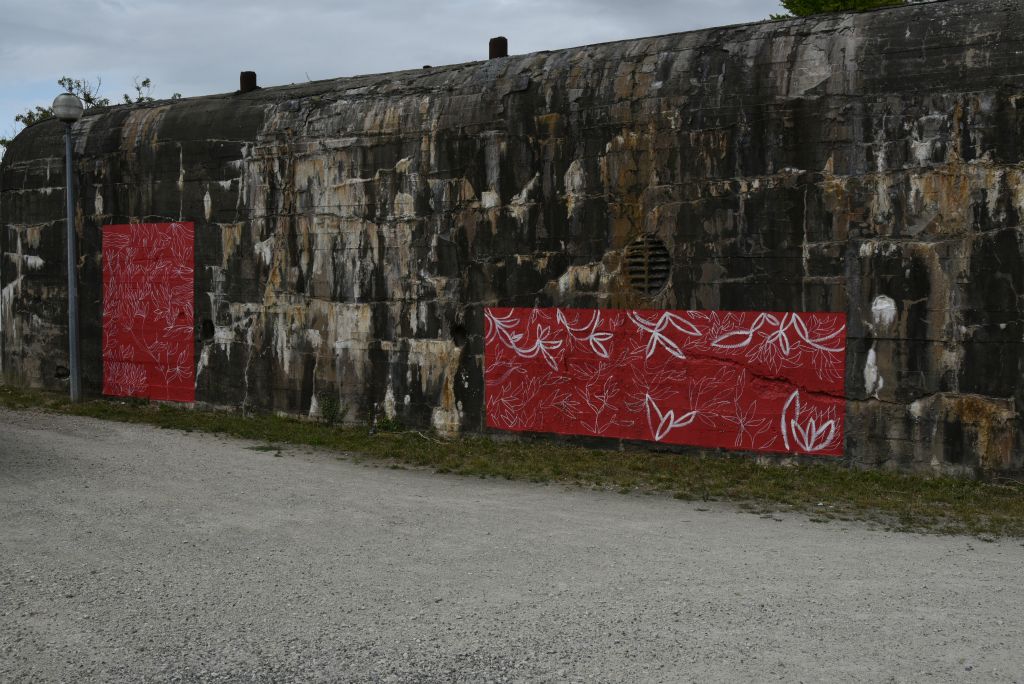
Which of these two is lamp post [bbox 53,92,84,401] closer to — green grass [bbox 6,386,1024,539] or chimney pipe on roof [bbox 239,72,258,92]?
green grass [bbox 6,386,1024,539]

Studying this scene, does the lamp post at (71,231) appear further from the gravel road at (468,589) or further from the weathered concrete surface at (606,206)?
the gravel road at (468,589)

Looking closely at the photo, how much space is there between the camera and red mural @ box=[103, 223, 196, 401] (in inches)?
529

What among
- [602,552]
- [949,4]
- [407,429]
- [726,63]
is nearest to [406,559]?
[602,552]

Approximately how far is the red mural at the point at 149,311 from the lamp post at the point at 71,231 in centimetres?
49

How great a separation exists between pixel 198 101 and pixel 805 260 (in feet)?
29.3

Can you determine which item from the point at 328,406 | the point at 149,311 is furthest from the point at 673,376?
the point at 149,311

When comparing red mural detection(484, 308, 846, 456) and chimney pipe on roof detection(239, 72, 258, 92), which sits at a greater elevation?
chimney pipe on roof detection(239, 72, 258, 92)

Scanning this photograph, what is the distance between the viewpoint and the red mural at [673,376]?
935 centimetres

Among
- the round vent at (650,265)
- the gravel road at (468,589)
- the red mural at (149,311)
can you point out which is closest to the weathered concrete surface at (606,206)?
the round vent at (650,265)

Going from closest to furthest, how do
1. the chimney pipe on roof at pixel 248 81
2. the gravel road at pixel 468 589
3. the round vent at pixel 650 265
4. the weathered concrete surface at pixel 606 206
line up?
1. the gravel road at pixel 468 589
2. the weathered concrete surface at pixel 606 206
3. the round vent at pixel 650 265
4. the chimney pipe on roof at pixel 248 81

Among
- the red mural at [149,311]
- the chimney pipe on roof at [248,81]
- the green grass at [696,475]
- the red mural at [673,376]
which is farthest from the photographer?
the chimney pipe on roof at [248,81]

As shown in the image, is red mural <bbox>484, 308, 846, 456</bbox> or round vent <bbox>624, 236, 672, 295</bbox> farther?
round vent <bbox>624, 236, 672, 295</bbox>

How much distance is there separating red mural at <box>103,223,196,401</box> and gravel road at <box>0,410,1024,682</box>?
16.6ft

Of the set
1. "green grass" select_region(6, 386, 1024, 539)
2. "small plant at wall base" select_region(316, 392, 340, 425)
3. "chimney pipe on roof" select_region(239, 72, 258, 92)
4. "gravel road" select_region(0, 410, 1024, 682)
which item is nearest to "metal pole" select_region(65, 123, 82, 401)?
"green grass" select_region(6, 386, 1024, 539)
